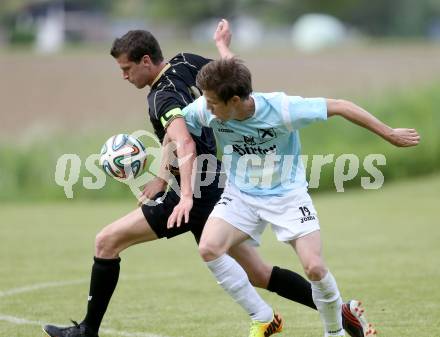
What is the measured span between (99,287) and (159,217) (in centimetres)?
61

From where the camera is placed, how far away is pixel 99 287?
661 centimetres

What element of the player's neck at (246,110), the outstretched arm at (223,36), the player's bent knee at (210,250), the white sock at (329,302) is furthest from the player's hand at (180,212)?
the outstretched arm at (223,36)

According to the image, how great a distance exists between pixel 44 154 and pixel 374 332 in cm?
1304

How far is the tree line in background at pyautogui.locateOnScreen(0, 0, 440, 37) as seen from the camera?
70.2 metres

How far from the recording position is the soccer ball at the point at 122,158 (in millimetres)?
6785

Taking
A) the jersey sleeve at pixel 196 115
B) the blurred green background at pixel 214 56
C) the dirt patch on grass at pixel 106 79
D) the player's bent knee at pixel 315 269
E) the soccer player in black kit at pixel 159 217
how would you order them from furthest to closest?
the dirt patch on grass at pixel 106 79
the blurred green background at pixel 214 56
the soccer player in black kit at pixel 159 217
the jersey sleeve at pixel 196 115
the player's bent knee at pixel 315 269

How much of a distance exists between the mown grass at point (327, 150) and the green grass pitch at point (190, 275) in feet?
5.93

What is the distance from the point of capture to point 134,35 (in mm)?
6641

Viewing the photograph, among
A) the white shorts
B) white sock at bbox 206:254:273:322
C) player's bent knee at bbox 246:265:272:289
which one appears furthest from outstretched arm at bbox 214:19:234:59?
white sock at bbox 206:254:273:322

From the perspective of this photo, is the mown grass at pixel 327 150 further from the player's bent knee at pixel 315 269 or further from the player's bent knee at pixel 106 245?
the player's bent knee at pixel 315 269

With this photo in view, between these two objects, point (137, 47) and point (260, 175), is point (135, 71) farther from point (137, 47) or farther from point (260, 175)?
point (260, 175)

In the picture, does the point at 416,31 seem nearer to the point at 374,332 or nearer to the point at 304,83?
the point at 304,83

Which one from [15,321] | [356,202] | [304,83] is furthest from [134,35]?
[304,83]

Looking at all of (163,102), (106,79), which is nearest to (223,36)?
(163,102)
